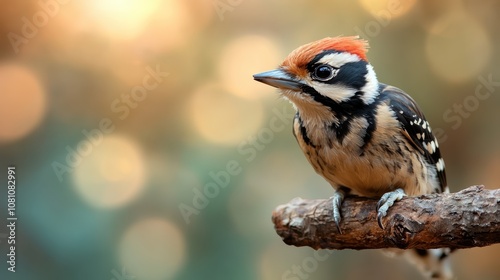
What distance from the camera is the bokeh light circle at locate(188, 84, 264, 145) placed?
278 centimetres

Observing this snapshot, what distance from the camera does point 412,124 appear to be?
1928mm

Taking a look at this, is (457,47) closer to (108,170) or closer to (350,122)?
(350,122)

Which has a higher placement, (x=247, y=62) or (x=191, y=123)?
(x=247, y=62)

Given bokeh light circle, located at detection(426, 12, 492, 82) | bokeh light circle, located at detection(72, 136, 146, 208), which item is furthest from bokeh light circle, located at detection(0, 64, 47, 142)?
bokeh light circle, located at detection(426, 12, 492, 82)

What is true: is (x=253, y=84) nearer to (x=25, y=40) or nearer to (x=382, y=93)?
(x=382, y=93)

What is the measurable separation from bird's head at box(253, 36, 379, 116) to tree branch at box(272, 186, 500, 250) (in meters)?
0.41

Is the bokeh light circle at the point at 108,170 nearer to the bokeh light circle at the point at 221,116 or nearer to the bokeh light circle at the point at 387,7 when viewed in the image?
the bokeh light circle at the point at 221,116

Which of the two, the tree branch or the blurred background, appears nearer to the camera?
the tree branch

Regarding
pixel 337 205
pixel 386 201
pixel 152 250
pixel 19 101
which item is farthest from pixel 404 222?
pixel 19 101

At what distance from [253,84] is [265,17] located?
0.37m

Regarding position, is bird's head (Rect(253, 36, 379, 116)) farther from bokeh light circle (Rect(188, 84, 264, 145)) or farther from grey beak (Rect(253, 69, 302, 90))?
bokeh light circle (Rect(188, 84, 264, 145))

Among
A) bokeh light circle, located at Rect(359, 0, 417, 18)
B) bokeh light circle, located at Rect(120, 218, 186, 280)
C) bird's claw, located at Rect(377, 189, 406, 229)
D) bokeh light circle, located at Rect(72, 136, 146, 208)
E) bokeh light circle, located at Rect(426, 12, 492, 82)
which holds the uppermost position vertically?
bokeh light circle, located at Rect(359, 0, 417, 18)

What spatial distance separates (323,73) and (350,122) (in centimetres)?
20

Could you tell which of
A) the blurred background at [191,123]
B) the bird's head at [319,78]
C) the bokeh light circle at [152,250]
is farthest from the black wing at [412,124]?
the bokeh light circle at [152,250]
